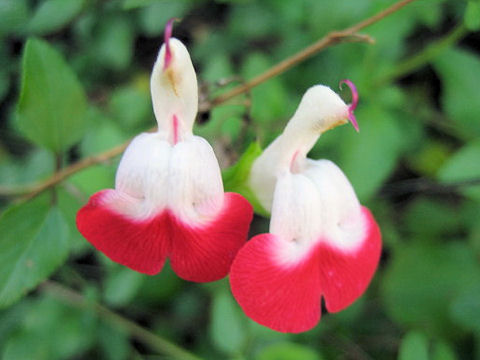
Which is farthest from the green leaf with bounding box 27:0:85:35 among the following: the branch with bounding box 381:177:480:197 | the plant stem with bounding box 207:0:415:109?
→ the branch with bounding box 381:177:480:197

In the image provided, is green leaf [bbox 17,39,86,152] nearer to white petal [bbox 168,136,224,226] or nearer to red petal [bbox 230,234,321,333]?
white petal [bbox 168,136,224,226]

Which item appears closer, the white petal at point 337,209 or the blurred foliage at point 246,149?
the white petal at point 337,209

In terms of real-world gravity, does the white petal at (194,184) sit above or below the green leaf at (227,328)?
above

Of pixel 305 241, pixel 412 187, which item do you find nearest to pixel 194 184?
pixel 305 241

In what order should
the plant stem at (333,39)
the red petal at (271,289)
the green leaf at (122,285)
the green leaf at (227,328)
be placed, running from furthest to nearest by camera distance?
the green leaf at (122,285) → the green leaf at (227,328) → the plant stem at (333,39) → the red petal at (271,289)

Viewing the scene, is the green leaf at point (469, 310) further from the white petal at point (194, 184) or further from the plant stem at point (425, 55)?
the white petal at point (194, 184)

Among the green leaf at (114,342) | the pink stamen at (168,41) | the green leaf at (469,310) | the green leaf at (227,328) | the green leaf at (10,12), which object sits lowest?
the green leaf at (114,342)

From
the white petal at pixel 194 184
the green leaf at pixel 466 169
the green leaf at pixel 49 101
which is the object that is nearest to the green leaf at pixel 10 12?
the green leaf at pixel 49 101

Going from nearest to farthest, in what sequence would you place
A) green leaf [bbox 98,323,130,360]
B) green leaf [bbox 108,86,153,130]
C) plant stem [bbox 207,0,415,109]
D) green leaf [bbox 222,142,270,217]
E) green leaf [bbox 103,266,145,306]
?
1. green leaf [bbox 222,142,270,217]
2. plant stem [bbox 207,0,415,109]
3. green leaf [bbox 103,266,145,306]
4. green leaf [bbox 98,323,130,360]
5. green leaf [bbox 108,86,153,130]
